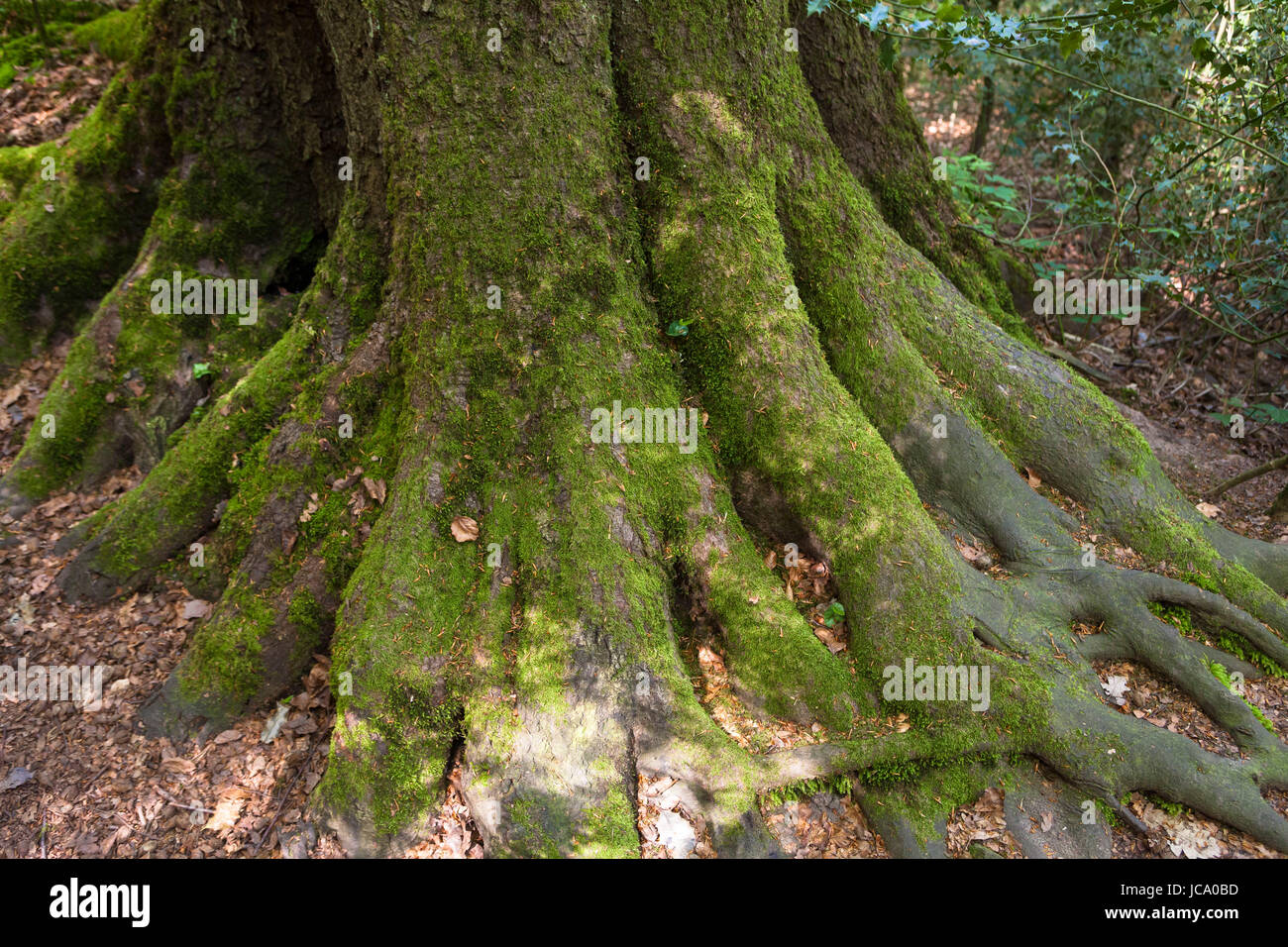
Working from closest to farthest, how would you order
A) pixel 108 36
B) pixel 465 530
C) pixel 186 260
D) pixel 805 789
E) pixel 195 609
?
1. pixel 805 789
2. pixel 465 530
3. pixel 195 609
4. pixel 186 260
5. pixel 108 36

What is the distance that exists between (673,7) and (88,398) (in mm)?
4559

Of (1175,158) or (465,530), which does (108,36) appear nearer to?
(465,530)

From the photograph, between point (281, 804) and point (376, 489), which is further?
point (376, 489)

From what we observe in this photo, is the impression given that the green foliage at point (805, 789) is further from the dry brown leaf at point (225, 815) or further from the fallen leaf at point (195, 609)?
the fallen leaf at point (195, 609)

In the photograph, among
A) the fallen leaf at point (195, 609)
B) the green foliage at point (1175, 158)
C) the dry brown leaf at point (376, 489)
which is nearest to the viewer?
the dry brown leaf at point (376, 489)

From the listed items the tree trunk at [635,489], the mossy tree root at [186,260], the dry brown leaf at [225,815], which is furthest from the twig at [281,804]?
the mossy tree root at [186,260]

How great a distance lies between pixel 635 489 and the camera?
11.5 ft

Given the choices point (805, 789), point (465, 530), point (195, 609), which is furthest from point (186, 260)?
point (805, 789)

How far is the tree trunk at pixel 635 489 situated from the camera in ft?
10.6

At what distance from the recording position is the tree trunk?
3.25m

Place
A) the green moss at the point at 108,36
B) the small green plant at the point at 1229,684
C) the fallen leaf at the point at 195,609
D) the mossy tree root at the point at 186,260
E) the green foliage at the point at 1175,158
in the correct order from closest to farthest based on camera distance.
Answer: the small green plant at the point at 1229,684, the fallen leaf at the point at 195,609, the mossy tree root at the point at 186,260, the green foliage at the point at 1175,158, the green moss at the point at 108,36

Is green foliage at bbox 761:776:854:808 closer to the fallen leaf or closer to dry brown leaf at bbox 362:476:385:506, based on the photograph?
dry brown leaf at bbox 362:476:385:506

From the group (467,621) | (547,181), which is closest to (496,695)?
(467,621)

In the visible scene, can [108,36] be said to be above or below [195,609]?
above
